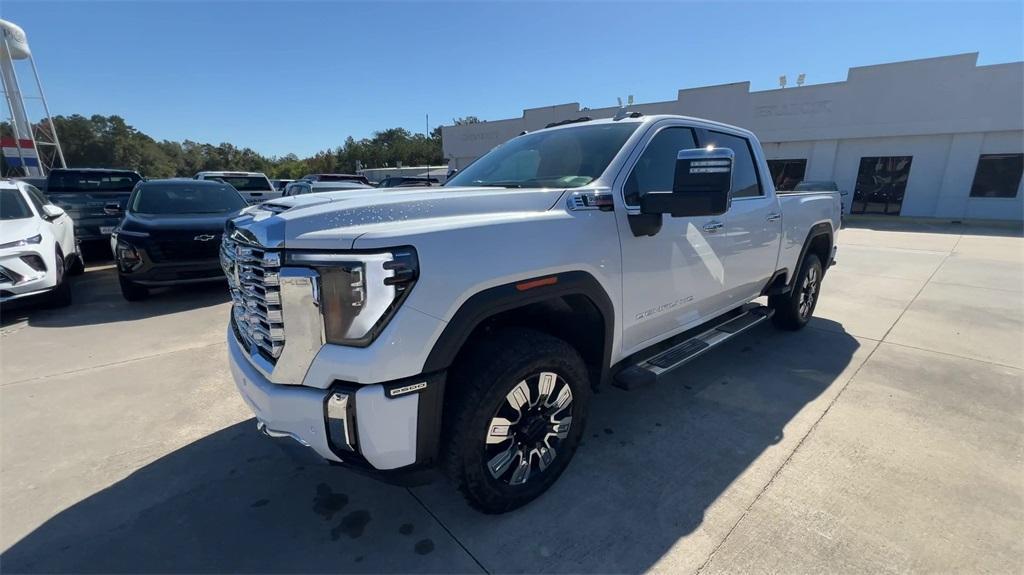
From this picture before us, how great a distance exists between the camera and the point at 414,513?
90.0 inches

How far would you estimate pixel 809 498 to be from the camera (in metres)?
2.35

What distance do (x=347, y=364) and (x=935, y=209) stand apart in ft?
80.1

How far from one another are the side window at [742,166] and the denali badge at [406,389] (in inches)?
113

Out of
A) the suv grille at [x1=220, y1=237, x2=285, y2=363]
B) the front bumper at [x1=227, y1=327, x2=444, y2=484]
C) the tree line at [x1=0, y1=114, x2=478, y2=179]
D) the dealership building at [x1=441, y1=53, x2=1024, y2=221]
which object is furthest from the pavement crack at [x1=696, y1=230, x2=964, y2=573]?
the tree line at [x1=0, y1=114, x2=478, y2=179]

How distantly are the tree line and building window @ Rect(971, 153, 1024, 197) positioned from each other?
43.1 metres

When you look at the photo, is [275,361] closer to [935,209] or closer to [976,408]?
[976,408]

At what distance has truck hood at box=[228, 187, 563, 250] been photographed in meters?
1.76

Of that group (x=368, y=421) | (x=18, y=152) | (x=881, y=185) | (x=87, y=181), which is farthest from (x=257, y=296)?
(x=18, y=152)

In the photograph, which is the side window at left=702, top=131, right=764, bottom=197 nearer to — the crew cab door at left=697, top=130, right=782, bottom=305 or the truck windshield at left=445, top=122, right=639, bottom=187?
the crew cab door at left=697, top=130, right=782, bottom=305

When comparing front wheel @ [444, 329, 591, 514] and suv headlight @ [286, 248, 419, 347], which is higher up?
suv headlight @ [286, 248, 419, 347]

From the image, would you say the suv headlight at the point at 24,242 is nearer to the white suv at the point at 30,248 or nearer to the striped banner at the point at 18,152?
the white suv at the point at 30,248

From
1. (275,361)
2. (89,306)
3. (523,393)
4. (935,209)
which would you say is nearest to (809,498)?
(523,393)

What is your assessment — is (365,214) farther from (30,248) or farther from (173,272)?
(30,248)

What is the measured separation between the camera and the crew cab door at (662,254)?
251cm
